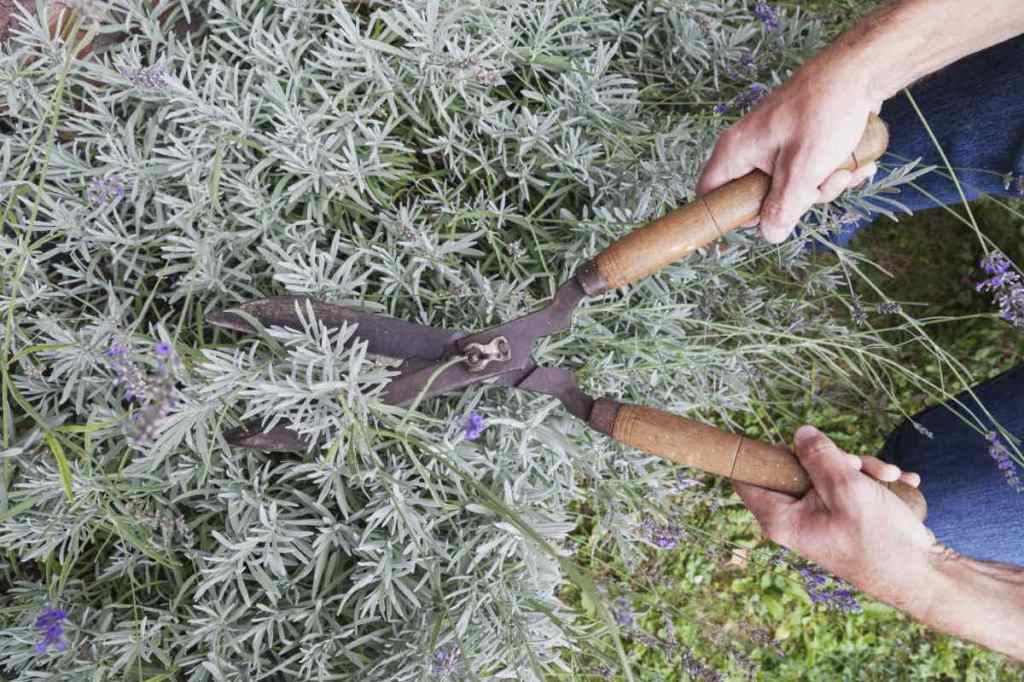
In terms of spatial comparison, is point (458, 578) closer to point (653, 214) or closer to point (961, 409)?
point (653, 214)

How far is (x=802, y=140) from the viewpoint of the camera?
1.61 m

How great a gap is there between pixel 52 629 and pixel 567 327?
1250 millimetres

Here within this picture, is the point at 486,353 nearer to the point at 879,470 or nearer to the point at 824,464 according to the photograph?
the point at 824,464

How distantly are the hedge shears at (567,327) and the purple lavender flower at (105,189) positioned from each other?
1.47 feet

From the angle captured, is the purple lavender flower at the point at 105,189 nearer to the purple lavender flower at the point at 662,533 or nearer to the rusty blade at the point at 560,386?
the rusty blade at the point at 560,386

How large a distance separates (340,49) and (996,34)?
1.51 m

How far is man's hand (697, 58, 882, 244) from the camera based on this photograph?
5.24ft

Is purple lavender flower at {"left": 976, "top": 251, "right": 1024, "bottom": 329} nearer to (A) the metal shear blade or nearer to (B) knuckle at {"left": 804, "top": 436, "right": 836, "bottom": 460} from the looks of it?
(B) knuckle at {"left": 804, "top": 436, "right": 836, "bottom": 460}

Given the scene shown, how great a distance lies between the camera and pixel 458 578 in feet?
5.93

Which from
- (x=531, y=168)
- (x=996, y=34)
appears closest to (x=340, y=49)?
(x=531, y=168)

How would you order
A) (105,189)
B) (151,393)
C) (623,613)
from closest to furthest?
(151,393) → (105,189) → (623,613)

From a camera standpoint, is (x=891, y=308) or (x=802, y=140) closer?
(x=802, y=140)

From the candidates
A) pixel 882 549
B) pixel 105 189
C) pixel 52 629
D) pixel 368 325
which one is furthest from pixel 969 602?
pixel 105 189

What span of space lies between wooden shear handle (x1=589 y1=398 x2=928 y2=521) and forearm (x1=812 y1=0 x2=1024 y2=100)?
2.54 feet
